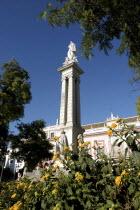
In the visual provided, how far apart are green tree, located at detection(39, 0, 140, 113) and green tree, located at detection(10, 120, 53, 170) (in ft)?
37.4

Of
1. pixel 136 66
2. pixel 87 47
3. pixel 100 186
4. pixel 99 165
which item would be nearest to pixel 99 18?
pixel 87 47

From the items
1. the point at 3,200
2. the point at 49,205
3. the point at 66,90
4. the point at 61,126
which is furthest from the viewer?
the point at 66,90

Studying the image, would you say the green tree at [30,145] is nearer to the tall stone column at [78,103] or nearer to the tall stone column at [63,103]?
the tall stone column at [63,103]

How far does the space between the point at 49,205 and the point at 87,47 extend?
16.4 ft

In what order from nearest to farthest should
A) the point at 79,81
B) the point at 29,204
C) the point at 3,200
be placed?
the point at 29,204 → the point at 3,200 → the point at 79,81

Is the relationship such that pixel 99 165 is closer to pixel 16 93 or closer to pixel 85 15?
pixel 85 15

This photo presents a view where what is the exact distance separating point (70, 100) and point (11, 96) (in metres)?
5.26

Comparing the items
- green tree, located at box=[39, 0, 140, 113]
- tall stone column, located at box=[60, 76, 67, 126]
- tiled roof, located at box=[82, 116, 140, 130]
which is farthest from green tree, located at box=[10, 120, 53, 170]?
tiled roof, located at box=[82, 116, 140, 130]

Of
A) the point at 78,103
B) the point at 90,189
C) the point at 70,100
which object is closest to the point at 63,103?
the point at 70,100

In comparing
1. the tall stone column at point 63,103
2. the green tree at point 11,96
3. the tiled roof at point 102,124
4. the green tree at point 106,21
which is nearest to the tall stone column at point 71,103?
the tall stone column at point 63,103

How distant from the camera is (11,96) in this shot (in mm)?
12664

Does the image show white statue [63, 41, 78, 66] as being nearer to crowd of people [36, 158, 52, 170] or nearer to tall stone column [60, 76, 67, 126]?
tall stone column [60, 76, 67, 126]

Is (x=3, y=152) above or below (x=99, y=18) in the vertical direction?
below

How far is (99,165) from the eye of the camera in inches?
93.3
